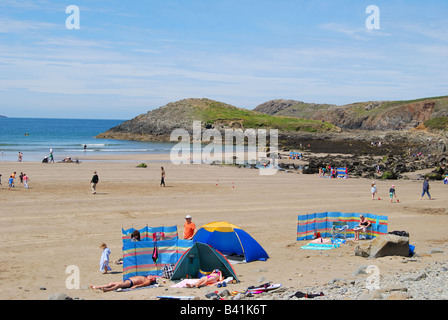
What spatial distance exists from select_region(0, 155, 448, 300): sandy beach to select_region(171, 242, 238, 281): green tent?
476 millimetres

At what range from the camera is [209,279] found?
38.2 ft

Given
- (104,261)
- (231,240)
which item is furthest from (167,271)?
(231,240)

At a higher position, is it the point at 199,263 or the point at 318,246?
the point at 199,263

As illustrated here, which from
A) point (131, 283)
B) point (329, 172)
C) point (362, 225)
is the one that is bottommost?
point (131, 283)

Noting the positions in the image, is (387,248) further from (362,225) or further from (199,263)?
(199,263)

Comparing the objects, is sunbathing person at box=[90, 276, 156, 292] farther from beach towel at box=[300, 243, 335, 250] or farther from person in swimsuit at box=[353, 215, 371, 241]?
person in swimsuit at box=[353, 215, 371, 241]

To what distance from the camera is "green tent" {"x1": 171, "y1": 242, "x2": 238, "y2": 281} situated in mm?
12180

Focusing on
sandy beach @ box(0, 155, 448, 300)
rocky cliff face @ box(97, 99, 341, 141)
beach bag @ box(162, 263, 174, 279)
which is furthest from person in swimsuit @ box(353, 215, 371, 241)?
rocky cliff face @ box(97, 99, 341, 141)

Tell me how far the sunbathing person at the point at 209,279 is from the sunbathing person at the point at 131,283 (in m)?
1.03

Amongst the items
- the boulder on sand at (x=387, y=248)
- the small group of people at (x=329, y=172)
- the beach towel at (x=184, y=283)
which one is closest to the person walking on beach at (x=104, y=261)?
the beach towel at (x=184, y=283)

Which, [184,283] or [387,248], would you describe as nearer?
[184,283]

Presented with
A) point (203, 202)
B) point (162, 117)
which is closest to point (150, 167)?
point (203, 202)

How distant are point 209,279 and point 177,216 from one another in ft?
30.9
